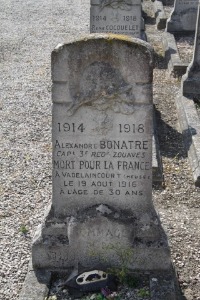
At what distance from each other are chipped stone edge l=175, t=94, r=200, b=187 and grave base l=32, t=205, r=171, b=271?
2.17 meters

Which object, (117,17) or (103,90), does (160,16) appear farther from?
(103,90)

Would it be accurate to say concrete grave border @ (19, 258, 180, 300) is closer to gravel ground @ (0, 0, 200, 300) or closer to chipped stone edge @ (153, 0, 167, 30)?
gravel ground @ (0, 0, 200, 300)

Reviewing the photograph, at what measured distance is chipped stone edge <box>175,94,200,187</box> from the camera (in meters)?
7.46

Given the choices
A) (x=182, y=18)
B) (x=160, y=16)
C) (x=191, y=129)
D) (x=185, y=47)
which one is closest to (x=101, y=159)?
(x=191, y=129)

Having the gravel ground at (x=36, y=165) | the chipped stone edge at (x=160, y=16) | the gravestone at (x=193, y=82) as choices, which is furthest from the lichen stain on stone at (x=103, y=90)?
the chipped stone edge at (x=160, y=16)

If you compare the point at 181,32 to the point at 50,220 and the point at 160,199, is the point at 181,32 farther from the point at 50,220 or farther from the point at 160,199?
the point at 50,220

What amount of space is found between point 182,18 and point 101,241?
1031 centimetres

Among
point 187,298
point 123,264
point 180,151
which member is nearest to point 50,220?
point 123,264

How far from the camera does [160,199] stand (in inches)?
267

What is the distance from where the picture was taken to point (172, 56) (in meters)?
12.0

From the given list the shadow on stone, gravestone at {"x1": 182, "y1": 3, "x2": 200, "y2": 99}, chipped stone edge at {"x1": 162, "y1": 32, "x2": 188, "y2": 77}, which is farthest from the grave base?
chipped stone edge at {"x1": 162, "y1": 32, "x2": 188, "y2": 77}

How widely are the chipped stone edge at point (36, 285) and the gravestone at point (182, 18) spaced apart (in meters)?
10.3

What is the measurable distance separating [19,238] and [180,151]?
123 inches

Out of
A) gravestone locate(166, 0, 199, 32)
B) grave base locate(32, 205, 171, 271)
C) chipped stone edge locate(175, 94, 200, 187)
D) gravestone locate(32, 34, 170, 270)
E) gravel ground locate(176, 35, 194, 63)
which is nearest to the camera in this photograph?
gravestone locate(32, 34, 170, 270)
